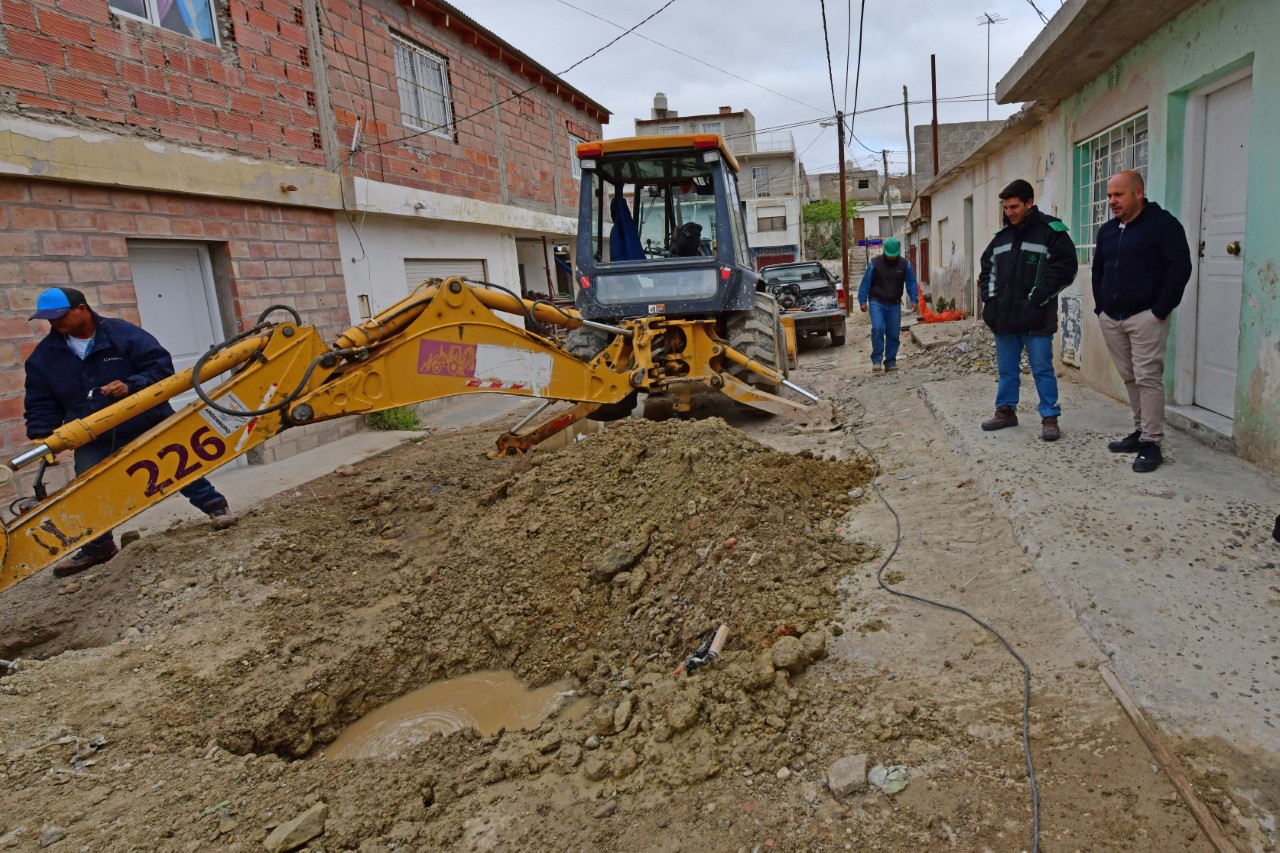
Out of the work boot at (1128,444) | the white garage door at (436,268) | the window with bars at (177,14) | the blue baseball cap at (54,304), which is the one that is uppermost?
the window with bars at (177,14)

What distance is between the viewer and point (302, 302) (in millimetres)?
8266

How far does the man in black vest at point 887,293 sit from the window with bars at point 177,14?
7366 mm

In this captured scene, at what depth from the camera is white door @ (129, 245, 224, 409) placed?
6.75 meters

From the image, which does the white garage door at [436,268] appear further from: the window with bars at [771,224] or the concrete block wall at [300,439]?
the window with bars at [771,224]

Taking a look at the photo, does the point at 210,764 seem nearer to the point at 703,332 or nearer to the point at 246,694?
the point at 246,694

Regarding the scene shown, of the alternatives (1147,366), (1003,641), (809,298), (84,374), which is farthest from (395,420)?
(809,298)

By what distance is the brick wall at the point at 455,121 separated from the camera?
9023 mm

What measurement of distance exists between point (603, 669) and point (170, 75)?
674 cm

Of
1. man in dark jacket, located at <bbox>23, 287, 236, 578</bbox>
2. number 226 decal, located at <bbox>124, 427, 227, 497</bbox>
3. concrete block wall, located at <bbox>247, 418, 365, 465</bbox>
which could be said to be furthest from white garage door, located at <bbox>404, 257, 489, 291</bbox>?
number 226 decal, located at <bbox>124, 427, 227, 497</bbox>

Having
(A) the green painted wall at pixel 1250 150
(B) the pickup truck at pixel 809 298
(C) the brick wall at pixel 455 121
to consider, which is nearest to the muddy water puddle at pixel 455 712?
(A) the green painted wall at pixel 1250 150

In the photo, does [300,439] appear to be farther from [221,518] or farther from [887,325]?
[887,325]

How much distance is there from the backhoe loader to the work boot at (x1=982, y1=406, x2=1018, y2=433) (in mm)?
1672

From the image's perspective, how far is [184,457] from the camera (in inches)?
136

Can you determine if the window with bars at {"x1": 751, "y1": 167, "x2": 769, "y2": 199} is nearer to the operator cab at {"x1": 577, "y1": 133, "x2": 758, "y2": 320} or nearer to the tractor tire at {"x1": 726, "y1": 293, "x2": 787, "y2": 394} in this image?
the operator cab at {"x1": 577, "y1": 133, "x2": 758, "y2": 320}
